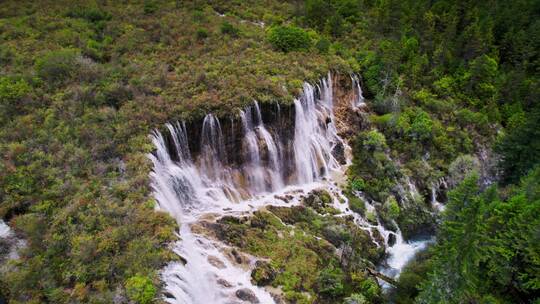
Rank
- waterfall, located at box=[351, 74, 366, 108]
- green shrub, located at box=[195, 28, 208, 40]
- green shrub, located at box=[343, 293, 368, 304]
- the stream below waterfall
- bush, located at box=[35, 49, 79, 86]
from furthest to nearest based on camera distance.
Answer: waterfall, located at box=[351, 74, 366, 108] < green shrub, located at box=[195, 28, 208, 40] < bush, located at box=[35, 49, 79, 86] < green shrub, located at box=[343, 293, 368, 304] < the stream below waterfall

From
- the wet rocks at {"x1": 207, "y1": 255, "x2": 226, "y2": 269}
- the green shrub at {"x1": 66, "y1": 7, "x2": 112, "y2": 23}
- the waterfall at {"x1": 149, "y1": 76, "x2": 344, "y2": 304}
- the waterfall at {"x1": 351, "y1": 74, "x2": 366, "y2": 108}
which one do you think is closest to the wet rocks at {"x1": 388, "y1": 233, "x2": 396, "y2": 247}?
the waterfall at {"x1": 149, "y1": 76, "x2": 344, "y2": 304}

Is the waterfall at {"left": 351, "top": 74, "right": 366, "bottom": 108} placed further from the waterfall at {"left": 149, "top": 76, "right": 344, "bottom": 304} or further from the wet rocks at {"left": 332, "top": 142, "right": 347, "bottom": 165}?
the wet rocks at {"left": 332, "top": 142, "right": 347, "bottom": 165}

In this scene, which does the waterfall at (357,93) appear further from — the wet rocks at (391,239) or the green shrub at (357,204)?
the wet rocks at (391,239)

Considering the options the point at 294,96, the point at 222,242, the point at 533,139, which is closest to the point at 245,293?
the point at 222,242

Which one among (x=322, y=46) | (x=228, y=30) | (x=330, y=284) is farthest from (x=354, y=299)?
(x=228, y=30)

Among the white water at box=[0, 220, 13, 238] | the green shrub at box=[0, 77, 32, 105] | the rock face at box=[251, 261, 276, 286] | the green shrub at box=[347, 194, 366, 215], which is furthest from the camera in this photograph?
the green shrub at box=[347, 194, 366, 215]

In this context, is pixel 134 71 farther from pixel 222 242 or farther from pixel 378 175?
pixel 378 175

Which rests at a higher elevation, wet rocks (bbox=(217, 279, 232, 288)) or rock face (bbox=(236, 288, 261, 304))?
wet rocks (bbox=(217, 279, 232, 288))

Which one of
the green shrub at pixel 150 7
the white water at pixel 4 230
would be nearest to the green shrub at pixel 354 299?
the white water at pixel 4 230
